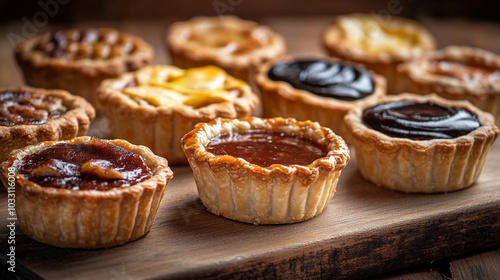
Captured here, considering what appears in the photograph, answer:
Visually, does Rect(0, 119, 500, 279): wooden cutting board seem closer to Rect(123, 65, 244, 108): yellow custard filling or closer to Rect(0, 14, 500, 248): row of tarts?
Rect(0, 14, 500, 248): row of tarts

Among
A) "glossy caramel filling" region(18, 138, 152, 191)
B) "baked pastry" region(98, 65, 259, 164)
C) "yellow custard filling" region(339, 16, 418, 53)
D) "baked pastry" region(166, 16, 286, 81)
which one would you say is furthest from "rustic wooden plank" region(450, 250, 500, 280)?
"yellow custard filling" region(339, 16, 418, 53)

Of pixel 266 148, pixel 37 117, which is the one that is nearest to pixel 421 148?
pixel 266 148

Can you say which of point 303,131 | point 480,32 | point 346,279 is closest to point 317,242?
point 346,279

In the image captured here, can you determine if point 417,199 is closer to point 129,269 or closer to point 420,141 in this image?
point 420,141

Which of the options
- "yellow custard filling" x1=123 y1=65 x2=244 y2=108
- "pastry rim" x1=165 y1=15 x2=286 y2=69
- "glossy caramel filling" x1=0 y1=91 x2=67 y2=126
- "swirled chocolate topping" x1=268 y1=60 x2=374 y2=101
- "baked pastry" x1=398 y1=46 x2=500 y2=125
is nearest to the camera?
"glossy caramel filling" x1=0 y1=91 x2=67 y2=126

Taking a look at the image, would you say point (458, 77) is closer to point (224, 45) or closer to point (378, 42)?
point (378, 42)
